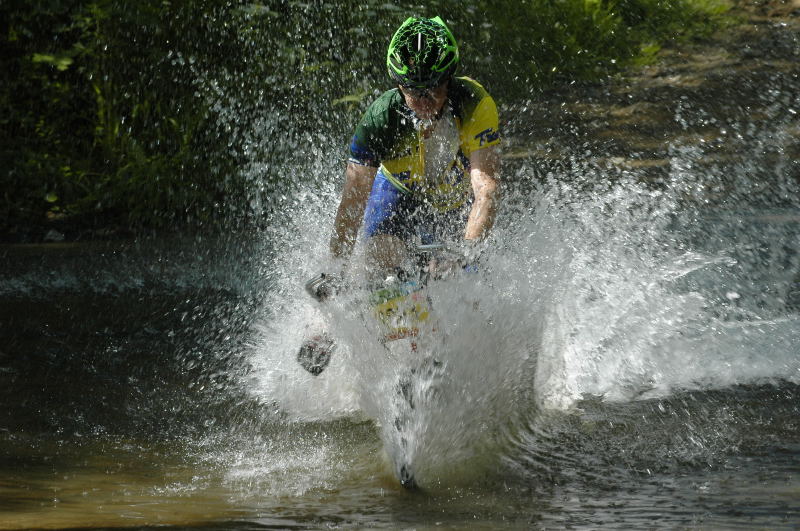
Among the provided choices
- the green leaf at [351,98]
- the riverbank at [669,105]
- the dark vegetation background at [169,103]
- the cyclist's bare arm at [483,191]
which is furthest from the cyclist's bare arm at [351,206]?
the riverbank at [669,105]

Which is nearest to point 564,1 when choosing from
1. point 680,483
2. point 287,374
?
point 287,374

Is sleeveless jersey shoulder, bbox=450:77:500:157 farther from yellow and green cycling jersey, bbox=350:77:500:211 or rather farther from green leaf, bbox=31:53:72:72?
green leaf, bbox=31:53:72:72

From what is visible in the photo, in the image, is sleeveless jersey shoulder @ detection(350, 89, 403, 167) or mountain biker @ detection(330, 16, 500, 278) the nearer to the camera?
mountain biker @ detection(330, 16, 500, 278)

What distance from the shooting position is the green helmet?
177 inches

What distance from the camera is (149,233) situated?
30.7ft

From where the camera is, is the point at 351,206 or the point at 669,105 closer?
the point at 351,206

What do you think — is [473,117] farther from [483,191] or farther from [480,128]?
[483,191]

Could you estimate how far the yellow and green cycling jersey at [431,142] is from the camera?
15.7 feet

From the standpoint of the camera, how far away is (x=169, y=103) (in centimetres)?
945

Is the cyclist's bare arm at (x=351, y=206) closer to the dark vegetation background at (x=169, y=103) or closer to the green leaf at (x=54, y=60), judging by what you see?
the dark vegetation background at (x=169, y=103)

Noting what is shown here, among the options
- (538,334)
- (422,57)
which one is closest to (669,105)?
(538,334)

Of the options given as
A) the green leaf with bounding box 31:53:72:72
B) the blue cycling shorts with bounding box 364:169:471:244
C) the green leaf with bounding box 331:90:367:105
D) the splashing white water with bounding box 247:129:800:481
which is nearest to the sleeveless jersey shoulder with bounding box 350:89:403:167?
the blue cycling shorts with bounding box 364:169:471:244

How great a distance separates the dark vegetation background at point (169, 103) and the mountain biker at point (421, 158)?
4.64 m

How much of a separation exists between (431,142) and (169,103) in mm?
5254
